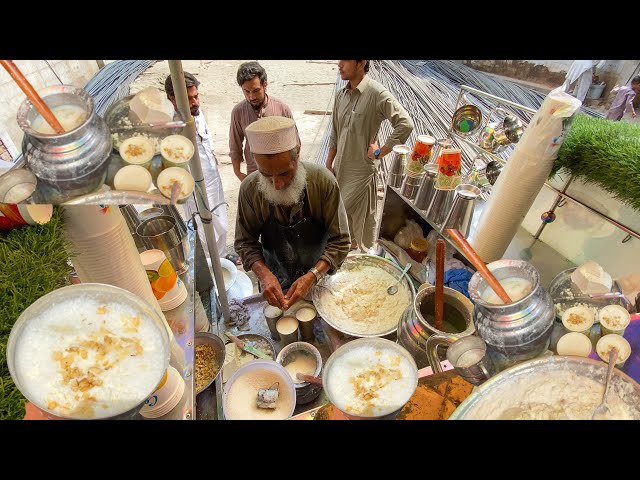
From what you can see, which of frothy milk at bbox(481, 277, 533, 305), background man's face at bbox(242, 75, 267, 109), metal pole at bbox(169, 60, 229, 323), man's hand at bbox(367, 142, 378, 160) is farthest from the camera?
man's hand at bbox(367, 142, 378, 160)

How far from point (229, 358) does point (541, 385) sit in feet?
7.37

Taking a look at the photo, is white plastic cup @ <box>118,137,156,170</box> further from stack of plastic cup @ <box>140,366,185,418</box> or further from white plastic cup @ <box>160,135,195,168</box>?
stack of plastic cup @ <box>140,366,185,418</box>

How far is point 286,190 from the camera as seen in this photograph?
105 inches

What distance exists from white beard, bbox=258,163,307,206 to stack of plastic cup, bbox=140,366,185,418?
1468mm

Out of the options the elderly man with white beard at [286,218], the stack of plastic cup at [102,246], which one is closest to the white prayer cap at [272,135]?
the elderly man with white beard at [286,218]

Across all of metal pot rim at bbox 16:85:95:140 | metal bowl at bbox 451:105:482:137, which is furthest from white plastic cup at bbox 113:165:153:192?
metal bowl at bbox 451:105:482:137

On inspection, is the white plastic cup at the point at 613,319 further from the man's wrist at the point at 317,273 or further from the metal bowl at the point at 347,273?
the man's wrist at the point at 317,273

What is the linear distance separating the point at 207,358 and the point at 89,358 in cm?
150

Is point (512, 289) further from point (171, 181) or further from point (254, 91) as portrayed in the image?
point (254, 91)

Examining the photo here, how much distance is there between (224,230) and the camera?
466 cm

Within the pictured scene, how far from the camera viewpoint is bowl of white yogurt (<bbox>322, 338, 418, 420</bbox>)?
1393 mm

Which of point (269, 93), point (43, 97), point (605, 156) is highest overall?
point (43, 97)

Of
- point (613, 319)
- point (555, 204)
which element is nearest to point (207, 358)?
point (613, 319)

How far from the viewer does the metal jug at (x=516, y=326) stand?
4.47 feet
